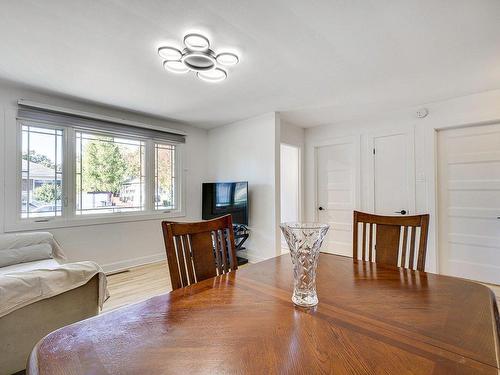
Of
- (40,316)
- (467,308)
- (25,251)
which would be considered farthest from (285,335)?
(25,251)

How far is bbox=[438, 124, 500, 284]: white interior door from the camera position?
3.01m

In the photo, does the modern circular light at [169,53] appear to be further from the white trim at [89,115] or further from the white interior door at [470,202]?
the white interior door at [470,202]

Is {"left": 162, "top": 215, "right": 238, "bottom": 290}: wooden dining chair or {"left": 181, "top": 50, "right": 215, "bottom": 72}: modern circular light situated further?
{"left": 181, "top": 50, "right": 215, "bottom": 72}: modern circular light

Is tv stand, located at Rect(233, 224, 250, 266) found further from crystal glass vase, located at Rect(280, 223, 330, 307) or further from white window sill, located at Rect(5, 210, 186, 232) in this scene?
crystal glass vase, located at Rect(280, 223, 330, 307)

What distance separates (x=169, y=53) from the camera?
2.14m

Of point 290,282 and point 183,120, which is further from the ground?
point 183,120

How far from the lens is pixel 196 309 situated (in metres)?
0.91

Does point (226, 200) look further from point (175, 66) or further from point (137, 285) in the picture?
point (175, 66)

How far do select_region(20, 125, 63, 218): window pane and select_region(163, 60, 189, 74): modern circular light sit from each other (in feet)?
6.40

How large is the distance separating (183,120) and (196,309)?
3882 millimetres

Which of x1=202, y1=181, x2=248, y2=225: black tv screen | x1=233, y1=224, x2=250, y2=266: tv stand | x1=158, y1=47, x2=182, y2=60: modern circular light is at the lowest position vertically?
x1=233, y1=224, x2=250, y2=266: tv stand

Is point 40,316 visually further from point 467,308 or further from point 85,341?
point 467,308

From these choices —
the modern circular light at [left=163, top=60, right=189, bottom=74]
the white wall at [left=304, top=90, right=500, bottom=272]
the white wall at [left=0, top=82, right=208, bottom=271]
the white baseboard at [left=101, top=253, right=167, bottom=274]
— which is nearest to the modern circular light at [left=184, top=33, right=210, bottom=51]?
the modern circular light at [left=163, top=60, right=189, bottom=74]

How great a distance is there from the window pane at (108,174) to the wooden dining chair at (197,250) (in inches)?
114
